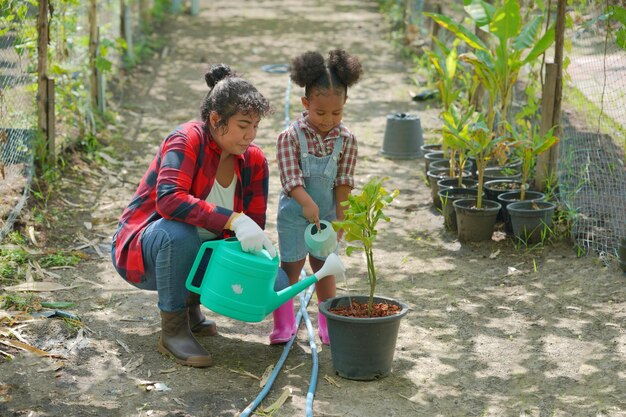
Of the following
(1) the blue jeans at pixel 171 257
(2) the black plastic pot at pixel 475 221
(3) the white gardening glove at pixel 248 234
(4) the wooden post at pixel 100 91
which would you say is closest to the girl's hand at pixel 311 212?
(3) the white gardening glove at pixel 248 234

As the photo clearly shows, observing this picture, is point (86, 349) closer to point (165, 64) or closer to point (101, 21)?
point (101, 21)

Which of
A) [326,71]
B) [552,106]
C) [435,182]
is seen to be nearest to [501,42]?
[552,106]

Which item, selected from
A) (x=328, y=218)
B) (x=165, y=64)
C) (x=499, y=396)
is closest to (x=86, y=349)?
(x=328, y=218)

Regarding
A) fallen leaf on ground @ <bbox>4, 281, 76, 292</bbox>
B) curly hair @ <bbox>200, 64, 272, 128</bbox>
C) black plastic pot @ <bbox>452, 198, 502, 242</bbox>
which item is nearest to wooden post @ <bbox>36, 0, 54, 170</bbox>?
fallen leaf on ground @ <bbox>4, 281, 76, 292</bbox>

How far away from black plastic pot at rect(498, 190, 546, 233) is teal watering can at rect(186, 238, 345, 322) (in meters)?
2.25

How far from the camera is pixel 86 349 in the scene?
12.5 ft

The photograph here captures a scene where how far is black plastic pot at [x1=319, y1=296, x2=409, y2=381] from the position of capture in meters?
3.50

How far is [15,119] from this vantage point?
567cm

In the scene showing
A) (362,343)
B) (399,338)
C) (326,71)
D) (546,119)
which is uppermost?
(326,71)

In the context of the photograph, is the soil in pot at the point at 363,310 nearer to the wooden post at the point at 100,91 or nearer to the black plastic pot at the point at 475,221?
the black plastic pot at the point at 475,221

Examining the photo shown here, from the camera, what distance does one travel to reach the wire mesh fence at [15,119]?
523cm

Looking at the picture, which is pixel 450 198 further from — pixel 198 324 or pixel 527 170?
pixel 198 324

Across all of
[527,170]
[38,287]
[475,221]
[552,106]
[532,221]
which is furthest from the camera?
[552,106]

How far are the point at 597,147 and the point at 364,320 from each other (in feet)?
10.5
